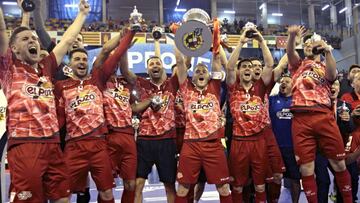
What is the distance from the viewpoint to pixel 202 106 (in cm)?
460

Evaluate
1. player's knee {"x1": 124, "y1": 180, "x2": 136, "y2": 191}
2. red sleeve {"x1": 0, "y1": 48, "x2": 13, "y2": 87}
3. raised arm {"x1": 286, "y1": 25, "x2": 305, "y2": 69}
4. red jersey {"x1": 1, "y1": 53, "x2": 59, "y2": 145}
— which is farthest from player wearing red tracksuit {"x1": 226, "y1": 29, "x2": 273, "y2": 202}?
red sleeve {"x1": 0, "y1": 48, "x2": 13, "y2": 87}

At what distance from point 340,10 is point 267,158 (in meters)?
27.4

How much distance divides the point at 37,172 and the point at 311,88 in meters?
2.93

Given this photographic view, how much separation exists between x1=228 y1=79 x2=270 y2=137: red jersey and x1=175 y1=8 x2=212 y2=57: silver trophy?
0.74 m

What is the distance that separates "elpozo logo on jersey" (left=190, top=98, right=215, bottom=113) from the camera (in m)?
4.59

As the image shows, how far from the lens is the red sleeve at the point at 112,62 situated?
434cm

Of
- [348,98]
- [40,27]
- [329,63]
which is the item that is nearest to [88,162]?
[40,27]

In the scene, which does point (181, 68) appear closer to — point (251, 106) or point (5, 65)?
point (251, 106)

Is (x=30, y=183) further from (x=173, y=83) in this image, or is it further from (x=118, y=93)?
(x=173, y=83)

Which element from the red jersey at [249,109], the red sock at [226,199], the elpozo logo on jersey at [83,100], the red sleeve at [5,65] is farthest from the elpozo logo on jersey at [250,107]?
the red sleeve at [5,65]

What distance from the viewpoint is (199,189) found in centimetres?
564

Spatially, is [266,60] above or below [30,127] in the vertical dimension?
above

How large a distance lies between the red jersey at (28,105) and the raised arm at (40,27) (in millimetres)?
840

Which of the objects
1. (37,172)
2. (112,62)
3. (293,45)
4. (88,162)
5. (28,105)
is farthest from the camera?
(293,45)
